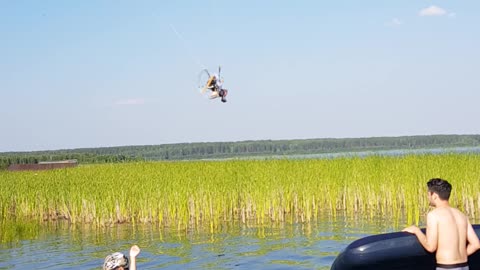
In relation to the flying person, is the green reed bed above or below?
below

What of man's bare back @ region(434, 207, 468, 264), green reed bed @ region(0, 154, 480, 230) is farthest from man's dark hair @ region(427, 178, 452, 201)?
green reed bed @ region(0, 154, 480, 230)

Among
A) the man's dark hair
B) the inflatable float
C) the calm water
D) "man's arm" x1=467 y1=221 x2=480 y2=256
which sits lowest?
the calm water

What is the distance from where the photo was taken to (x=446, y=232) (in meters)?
6.32

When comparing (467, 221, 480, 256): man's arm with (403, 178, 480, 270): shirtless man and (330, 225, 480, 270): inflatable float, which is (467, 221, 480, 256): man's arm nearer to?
(403, 178, 480, 270): shirtless man

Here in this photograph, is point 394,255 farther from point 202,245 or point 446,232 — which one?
point 202,245

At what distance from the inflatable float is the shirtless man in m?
0.88

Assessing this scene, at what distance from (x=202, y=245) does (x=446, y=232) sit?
8141 mm

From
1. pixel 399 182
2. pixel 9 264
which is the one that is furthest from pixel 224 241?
pixel 399 182

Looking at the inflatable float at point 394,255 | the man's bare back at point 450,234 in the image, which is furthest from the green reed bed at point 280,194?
the man's bare back at point 450,234

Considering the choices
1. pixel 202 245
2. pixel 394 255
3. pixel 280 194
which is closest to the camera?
pixel 394 255

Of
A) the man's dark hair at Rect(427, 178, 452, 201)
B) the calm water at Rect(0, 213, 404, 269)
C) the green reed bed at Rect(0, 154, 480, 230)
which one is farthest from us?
the green reed bed at Rect(0, 154, 480, 230)

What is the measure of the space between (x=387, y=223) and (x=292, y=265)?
4.27 m

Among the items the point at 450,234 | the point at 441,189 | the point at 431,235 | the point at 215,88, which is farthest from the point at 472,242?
the point at 215,88

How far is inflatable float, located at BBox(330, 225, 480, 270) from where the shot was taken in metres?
7.35
